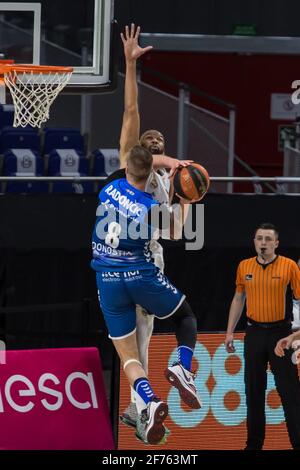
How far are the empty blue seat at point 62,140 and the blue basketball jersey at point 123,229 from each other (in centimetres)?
752

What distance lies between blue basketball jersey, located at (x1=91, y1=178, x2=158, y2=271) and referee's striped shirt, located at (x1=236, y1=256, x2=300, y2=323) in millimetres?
1731

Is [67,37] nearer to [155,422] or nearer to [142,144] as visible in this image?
[142,144]

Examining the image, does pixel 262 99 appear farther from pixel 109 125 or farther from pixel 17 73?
pixel 17 73

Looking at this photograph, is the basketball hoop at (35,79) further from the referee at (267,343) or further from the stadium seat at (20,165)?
the stadium seat at (20,165)

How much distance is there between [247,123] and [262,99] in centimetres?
54

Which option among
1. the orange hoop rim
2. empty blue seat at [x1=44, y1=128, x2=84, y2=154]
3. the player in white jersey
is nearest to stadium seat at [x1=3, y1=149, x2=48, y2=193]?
empty blue seat at [x1=44, y1=128, x2=84, y2=154]

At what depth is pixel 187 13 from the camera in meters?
21.2

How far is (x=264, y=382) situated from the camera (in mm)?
10773

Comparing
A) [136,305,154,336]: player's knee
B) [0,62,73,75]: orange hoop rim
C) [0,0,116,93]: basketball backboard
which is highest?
[0,0,116,93]: basketball backboard

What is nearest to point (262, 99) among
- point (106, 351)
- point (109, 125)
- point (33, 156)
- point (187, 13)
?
point (187, 13)

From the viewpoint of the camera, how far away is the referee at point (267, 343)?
1070cm

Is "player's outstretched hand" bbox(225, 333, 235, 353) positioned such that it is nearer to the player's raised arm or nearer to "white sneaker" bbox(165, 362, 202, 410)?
"white sneaker" bbox(165, 362, 202, 410)

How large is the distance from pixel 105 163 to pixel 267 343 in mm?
6256

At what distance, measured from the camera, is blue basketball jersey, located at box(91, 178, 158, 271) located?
9250 mm
